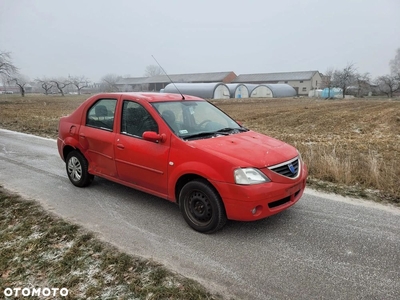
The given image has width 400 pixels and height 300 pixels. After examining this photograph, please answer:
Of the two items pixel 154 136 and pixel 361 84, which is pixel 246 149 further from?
pixel 361 84

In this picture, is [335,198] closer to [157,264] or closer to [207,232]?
[207,232]

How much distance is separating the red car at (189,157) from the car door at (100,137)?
0.05 feet

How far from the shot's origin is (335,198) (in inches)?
200

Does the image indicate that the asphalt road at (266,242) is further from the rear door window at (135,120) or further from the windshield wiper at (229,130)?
the windshield wiper at (229,130)

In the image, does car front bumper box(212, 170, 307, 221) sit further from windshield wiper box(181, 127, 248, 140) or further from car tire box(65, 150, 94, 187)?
car tire box(65, 150, 94, 187)

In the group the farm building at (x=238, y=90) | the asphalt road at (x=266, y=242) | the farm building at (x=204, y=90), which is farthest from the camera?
the farm building at (x=238, y=90)

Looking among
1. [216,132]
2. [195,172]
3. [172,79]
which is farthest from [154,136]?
[172,79]

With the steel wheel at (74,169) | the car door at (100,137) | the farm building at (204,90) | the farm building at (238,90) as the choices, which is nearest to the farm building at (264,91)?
the farm building at (238,90)

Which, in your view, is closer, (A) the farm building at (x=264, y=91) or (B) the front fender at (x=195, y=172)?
(B) the front fender at (x=195, y=172)

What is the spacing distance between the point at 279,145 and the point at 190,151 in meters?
1.28

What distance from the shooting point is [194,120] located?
453 centimetres

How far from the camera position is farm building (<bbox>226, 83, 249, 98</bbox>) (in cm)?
6150

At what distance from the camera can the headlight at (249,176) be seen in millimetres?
3461

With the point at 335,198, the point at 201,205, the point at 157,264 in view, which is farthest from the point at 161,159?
the point at 335,198
